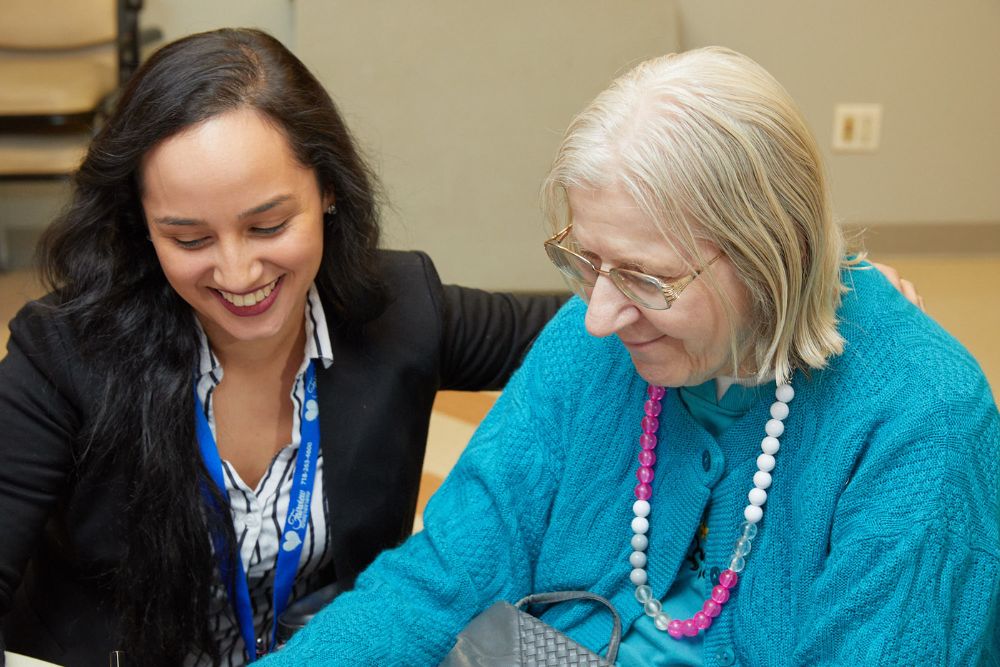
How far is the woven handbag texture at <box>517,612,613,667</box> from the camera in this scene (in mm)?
1369

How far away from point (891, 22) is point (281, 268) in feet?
11.9

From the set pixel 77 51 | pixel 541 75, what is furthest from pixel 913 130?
pixel 77 51

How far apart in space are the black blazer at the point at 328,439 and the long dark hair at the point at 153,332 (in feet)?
0.15

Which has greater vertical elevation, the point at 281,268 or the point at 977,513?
the point at 281,268

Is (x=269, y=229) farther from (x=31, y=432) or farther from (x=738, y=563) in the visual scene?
(x=738, y=563)

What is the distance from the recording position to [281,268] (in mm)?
1618

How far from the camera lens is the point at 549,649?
1.39m

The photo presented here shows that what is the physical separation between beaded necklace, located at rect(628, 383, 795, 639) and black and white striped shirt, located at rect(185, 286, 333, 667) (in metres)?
0.57

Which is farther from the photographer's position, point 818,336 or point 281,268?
point 281,268

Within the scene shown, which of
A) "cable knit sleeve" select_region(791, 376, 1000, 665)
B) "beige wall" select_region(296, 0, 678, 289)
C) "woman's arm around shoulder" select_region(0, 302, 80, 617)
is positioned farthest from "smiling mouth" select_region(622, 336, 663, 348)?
"beige wall" select_region(296, 0, 678, 289)

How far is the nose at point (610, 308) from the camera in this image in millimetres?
1289

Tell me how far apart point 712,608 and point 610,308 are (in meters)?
0.40

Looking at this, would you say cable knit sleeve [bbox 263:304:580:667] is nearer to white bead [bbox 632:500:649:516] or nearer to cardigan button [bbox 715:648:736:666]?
white bead [bbox 632:500:649:516]

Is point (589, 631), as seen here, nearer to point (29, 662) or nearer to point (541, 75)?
point (29, 662)
